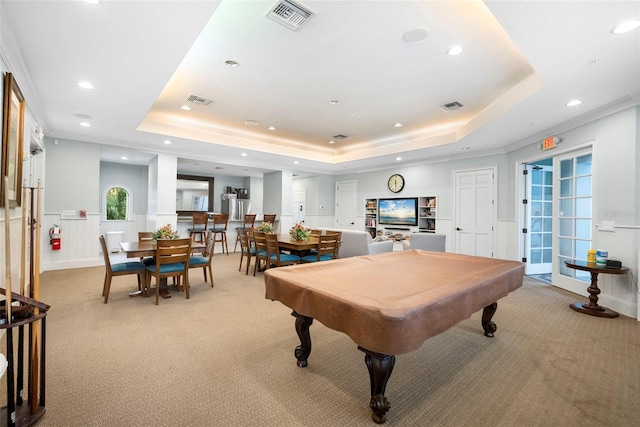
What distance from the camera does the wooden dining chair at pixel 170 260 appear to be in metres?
3.67

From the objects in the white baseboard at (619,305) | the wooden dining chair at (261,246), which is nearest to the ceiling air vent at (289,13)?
the wooden dining chair at (261,246)

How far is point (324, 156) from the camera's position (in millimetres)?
8422

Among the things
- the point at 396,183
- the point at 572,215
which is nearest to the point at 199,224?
the point at 396,183

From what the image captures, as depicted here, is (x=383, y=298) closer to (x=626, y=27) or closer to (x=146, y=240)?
(x=626, y=27)

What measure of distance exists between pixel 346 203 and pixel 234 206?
3925 mm

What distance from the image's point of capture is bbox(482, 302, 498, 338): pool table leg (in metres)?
2.89

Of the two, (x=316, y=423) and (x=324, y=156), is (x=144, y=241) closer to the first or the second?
(x=316, y=423)

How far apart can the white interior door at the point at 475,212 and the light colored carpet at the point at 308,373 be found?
10.4 ft

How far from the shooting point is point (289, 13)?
2.54 metres

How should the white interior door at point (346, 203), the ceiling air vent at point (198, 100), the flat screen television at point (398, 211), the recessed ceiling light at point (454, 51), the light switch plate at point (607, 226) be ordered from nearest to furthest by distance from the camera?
the recessed ceiling light at point (454, 51) → the light switch plate at point (607, 226) → the ceiling air vent at point (198, 100) → the flat screen television at point (398, 211) → the white interior door at point (346, 203)

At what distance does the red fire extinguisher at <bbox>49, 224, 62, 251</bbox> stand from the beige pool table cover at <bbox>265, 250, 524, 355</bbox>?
5631mm

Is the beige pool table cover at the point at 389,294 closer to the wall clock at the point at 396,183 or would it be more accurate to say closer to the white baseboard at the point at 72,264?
the wall clock at the point at 396,183

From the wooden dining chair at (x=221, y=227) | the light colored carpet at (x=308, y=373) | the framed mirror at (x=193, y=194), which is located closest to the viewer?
the light colored carpet at (x=308, y=373)

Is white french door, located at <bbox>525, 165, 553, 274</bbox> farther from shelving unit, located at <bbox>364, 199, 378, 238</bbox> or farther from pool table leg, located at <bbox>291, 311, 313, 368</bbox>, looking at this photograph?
pool table leg, located at <bbox>291, 311, 313, 368</bbox>
